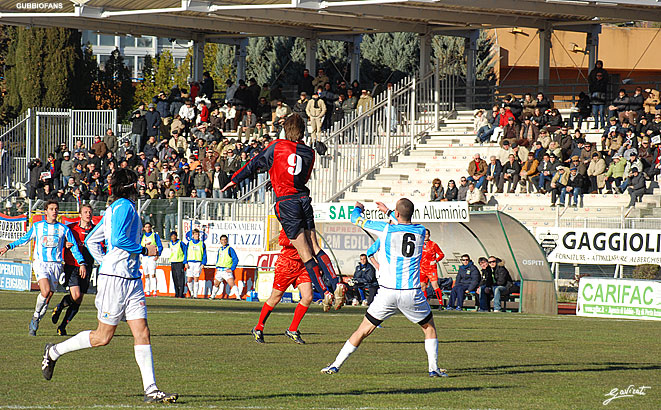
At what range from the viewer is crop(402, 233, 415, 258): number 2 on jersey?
10.3 m

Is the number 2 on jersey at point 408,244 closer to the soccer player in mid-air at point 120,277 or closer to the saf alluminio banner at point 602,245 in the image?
the soccer player in mid-air at point 120,277

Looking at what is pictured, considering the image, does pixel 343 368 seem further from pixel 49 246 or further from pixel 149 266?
pixel 149 266

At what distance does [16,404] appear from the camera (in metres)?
8.29

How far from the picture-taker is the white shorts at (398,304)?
10.2m

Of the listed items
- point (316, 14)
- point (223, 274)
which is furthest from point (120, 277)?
point (316, 14)

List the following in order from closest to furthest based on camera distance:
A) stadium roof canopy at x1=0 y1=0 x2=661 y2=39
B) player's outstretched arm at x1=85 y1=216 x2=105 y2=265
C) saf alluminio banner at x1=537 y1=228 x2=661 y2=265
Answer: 1. player's outstretched arm at x1=85 y1=216 x2=105 y2=265
2. saf alluminio banner at x1=537 y1=228 x2=661 y2=265
3. stadium roof canopy at x1=0 y1=0 x2=661 y2=39

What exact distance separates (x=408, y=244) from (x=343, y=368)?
1579 mm

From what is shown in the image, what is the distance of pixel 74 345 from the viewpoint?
8836mm

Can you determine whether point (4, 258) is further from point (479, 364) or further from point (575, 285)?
point (479, 364)

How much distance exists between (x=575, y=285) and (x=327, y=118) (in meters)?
12.5

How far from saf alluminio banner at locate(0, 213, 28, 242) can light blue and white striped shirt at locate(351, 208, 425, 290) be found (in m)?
23.2

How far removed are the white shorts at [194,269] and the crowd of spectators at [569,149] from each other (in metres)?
6.71

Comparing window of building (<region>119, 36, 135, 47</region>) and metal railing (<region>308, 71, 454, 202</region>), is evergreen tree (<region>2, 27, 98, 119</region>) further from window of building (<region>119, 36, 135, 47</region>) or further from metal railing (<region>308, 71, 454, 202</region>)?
window of building (<region>119, 36, 135, 47</region>)

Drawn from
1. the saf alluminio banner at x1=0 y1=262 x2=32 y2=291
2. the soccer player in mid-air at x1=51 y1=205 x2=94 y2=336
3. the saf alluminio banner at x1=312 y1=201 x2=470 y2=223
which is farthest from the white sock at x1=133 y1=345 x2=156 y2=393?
the saf alluminio banner at x1=0 y1=262 x2=32 y2=291
